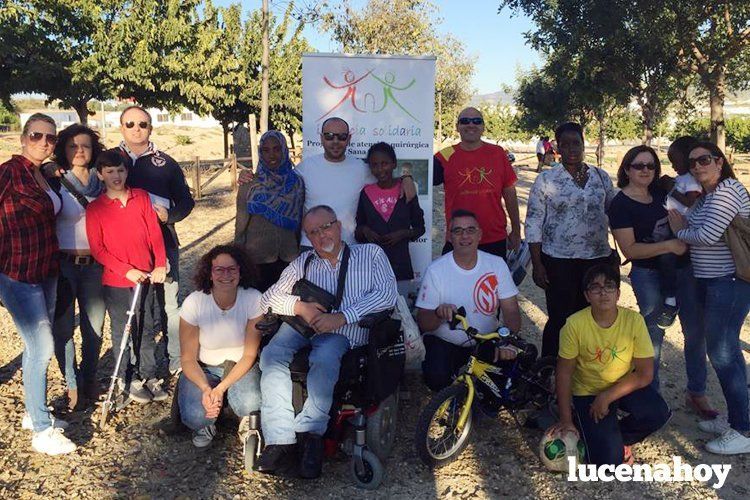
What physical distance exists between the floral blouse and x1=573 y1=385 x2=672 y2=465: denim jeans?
104 cm

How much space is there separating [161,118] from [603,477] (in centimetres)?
8720

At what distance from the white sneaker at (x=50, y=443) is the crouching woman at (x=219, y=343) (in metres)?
0.72

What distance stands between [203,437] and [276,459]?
74cm

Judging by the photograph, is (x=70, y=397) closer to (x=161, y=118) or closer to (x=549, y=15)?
(x=549, y=15)

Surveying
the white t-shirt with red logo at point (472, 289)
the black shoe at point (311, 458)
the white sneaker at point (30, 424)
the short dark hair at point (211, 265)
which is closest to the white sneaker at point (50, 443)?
the white sneaker at point (30, 424)

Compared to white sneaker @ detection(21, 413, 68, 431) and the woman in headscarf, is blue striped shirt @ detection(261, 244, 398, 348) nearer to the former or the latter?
the woman in headscarf

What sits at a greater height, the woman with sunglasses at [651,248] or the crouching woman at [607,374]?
the woman with sunglasses at [651,248]

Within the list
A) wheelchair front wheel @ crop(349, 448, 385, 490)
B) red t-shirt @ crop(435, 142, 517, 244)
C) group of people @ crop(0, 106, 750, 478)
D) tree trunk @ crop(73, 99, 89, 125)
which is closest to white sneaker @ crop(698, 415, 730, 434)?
group of people @ crop(0, 106, 750, 478)

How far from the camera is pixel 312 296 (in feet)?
12.0

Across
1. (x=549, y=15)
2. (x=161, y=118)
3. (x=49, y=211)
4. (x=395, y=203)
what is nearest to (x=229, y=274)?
(x=49, y=211)

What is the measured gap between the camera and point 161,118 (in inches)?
3263

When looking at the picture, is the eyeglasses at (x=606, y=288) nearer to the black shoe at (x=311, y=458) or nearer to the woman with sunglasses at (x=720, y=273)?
the woman with sunglasses at (x=720, y=273)

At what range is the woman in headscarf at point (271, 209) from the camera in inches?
172

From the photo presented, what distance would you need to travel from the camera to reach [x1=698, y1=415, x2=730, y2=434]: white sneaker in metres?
4.05
